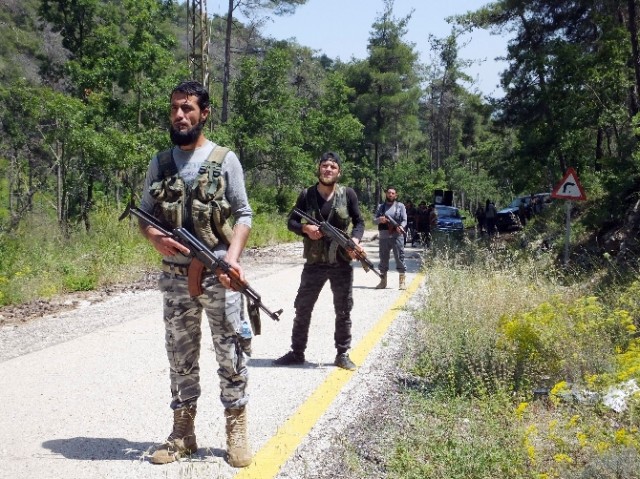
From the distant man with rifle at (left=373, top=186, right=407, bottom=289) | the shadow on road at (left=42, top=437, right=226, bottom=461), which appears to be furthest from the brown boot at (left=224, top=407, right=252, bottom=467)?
the distant man with rifle at (left=373, top=186, right=407, bottom=289)

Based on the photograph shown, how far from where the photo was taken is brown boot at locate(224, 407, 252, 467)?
4.02 metres

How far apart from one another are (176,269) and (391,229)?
363 inches

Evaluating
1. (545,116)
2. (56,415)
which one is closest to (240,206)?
(56,415)

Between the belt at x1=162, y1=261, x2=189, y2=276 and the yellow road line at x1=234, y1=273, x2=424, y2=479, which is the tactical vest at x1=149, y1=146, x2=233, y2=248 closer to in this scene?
the belt at x1=162, y1=261, x2=189, y2=276

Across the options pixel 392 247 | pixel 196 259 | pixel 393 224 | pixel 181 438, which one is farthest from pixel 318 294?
pixel 392 247

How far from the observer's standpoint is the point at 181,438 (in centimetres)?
416

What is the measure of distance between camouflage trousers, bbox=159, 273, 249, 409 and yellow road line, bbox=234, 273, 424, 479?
0.36 m

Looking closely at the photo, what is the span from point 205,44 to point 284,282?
39.3ft

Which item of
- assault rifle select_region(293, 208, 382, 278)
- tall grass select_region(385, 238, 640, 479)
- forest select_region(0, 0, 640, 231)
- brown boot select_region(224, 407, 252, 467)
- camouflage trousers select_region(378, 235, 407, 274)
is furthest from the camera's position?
forest select_region(0, 0, 640, 231)

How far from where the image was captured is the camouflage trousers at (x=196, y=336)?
409 cm

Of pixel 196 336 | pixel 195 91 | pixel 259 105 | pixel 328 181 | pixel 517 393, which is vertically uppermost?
pixel 259 105

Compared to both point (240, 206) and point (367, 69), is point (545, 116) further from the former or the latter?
point (367, 69)

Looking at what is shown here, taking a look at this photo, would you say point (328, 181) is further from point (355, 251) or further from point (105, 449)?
point (105, 449)

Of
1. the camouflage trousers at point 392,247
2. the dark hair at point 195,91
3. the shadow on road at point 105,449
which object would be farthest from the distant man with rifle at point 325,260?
the camouflage trousers at point 392,247
